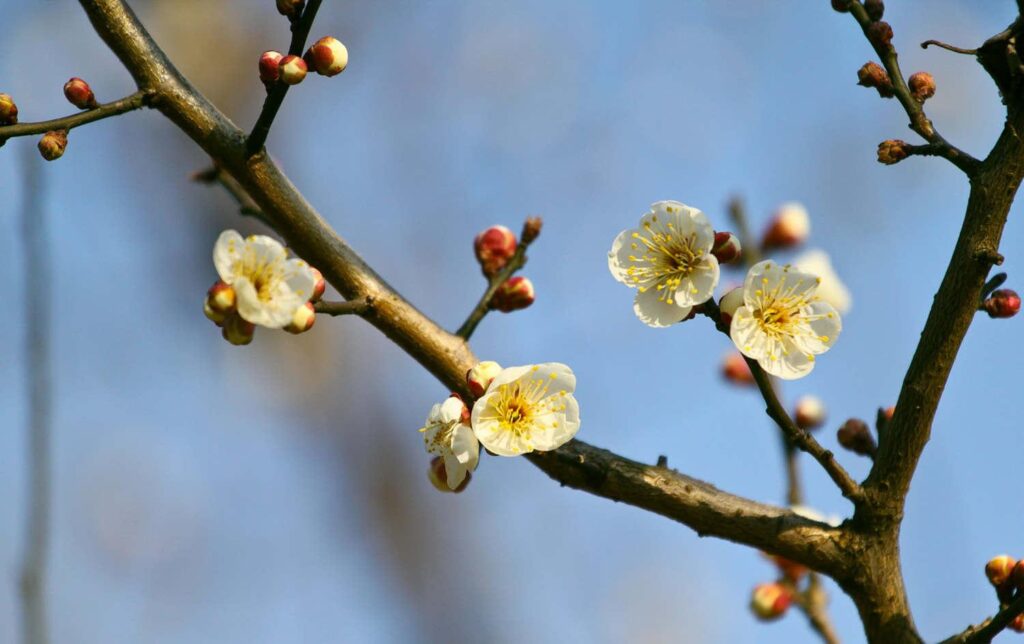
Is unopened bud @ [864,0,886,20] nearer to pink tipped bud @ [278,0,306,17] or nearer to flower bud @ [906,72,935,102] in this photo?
flower bud @ [906,72,935,102]

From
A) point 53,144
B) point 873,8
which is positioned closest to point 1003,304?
point 873,8

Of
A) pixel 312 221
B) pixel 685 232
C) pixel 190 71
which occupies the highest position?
pixel 190 71

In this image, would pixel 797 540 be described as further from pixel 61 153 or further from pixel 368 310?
pixel 61 153

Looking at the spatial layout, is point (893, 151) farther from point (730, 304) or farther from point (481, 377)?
point (481, 377)

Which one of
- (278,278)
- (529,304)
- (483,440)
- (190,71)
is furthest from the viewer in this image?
(190,71)

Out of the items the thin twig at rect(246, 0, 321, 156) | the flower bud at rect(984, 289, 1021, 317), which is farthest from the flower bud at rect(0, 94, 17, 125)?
the flower bud at rect(984, 289, 1021, 317)

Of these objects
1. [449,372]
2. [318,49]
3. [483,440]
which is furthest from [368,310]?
[318,49]

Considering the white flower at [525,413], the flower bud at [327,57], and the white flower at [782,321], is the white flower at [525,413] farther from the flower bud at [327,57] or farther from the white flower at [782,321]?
the flower bud at [327,57]
